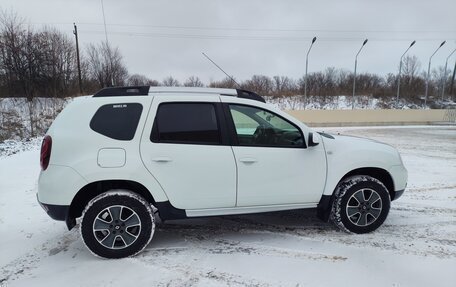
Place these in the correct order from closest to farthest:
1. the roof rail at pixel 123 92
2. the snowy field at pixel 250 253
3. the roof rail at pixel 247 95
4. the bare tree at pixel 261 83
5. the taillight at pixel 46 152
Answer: the snowy field at pixel 250 253 → the taillight at pixel 46 152 → the roof rail at pixel 123 92 → the roof rail at pixel 247 95 → the bare tree at pixel 261 83

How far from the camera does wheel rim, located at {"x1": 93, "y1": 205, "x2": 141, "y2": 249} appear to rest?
3510 millimetres

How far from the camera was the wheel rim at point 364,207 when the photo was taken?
13.6 feet

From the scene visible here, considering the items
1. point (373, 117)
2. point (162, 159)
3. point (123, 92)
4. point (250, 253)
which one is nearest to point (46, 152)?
point (123, 92)

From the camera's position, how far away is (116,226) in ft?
11.6

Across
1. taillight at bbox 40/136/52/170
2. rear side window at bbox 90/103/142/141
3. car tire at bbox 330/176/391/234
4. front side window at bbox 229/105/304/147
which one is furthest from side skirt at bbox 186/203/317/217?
taillight at bbox 40/136/52/170

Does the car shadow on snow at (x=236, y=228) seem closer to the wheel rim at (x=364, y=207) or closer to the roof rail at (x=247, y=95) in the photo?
the wheel rim at (x=364, y=207)

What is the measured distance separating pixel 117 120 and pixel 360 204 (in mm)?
3250

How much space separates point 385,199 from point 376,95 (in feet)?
170

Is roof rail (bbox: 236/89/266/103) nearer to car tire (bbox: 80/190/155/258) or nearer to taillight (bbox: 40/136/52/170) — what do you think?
car tire (bbox: 80/190/155/258)

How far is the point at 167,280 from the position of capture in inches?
123

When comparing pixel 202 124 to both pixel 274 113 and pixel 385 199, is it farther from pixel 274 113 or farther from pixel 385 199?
pixel 385 199

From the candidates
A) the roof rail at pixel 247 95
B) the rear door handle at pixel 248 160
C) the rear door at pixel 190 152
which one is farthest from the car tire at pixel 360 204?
the roof rail at pixel 247 95

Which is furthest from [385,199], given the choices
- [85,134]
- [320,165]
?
[85,134]

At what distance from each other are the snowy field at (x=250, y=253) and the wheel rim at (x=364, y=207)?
8.5 inches
